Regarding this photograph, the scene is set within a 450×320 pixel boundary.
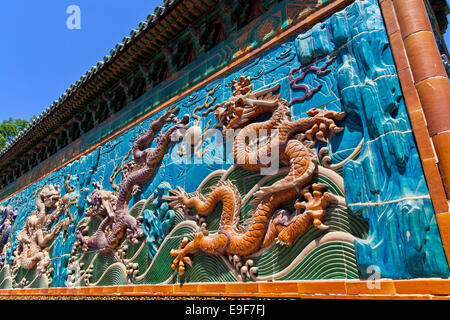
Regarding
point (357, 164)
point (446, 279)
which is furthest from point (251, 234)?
point (446, 279)

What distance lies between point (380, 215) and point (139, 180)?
3238mm

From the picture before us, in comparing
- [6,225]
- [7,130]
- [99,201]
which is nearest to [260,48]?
[99,201]

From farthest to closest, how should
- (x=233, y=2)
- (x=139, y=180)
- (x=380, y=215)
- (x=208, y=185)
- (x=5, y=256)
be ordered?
(x=5, y=256), (x=139, y=180), (x=233, y=2), (x=208, y=185), (x=380, y=215)

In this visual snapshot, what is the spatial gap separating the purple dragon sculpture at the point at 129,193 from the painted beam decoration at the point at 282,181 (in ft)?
0.07

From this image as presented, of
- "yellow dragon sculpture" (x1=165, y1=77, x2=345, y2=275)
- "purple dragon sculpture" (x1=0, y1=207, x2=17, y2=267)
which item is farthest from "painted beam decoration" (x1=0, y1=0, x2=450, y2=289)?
"purple dragon sculpture" (x1=0, y1=207, x2=17, y2=267)

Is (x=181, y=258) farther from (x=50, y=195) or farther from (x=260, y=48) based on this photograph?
(x=50, y=195)

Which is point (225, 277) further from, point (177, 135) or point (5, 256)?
point (5, 256)

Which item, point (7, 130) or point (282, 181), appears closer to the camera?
point (282, 181)

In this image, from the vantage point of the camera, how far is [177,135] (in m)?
4.12

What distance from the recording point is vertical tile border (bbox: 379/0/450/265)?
1.91m

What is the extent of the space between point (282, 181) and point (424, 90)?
1230 mm

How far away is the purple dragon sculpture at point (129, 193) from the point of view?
4.21 meters

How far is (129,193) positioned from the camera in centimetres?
450

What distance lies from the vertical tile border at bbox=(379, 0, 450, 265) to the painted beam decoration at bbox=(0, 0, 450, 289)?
5 cm
